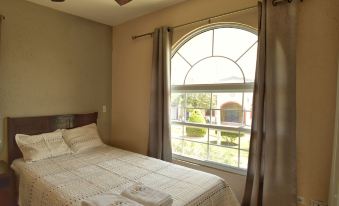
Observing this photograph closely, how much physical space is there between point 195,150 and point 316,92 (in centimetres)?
148

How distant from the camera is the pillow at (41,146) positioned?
227cm

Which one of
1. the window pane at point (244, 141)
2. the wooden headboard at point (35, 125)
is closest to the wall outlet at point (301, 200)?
the window pane at point (244, 141)

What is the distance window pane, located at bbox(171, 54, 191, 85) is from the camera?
108 inches

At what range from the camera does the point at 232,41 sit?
2307 mm

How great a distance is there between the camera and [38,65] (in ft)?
8.57

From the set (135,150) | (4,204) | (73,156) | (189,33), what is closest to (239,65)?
(189,33)

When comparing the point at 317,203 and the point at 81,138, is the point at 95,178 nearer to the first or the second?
the point at 81,138

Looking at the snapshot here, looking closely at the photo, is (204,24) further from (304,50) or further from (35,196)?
(35,196)

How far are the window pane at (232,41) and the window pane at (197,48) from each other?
0.10 metres

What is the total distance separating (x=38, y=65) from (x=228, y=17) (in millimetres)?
2395

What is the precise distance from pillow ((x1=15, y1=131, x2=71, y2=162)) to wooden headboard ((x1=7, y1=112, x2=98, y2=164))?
0.39ft

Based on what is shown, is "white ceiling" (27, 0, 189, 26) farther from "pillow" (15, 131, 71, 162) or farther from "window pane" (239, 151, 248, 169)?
"window pane" (239, 151, 248, 169)

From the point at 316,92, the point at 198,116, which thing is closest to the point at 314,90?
the point at 316,92

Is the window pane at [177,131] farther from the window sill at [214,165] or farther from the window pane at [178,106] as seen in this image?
the window sill at [214,165]
